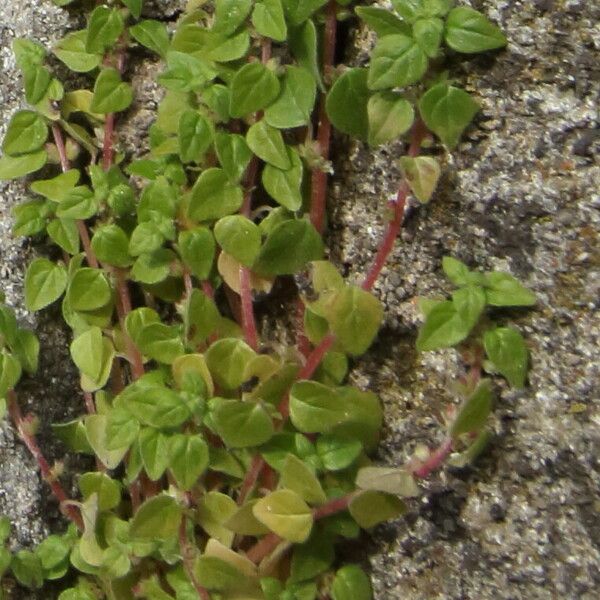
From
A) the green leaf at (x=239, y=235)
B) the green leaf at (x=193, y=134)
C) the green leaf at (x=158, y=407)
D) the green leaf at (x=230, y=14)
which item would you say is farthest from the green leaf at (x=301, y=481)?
the green leaf at (x=230, y=14)

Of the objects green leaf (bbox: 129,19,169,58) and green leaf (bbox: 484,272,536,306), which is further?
green leaf (bbox: 129,19,169,58)

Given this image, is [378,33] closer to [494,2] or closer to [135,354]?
[494,2]

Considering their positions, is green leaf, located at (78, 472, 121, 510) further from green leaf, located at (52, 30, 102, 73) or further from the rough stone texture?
green leaf, located at (52, 30, 102, 73)

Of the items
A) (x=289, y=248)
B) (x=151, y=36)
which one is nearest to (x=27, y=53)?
(x=151, y=36)

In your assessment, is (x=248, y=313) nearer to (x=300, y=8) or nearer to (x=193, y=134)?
(x=193, y=134)

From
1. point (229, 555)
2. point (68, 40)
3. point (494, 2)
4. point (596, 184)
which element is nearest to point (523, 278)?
point (596, 184)

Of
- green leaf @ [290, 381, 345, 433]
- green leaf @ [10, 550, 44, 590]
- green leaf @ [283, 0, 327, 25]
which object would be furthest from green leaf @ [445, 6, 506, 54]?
green leaf @ [10, 550, 44, 590]

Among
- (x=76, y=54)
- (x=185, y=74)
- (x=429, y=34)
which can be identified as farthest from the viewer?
(x=76, y=54)
